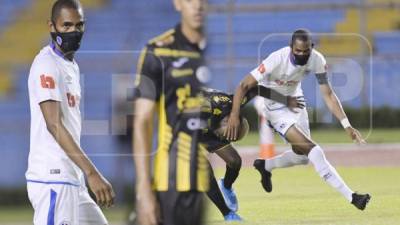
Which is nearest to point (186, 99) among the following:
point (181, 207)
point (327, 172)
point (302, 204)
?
point (181, 207)

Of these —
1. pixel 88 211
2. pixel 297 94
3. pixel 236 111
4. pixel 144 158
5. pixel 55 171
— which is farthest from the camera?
pixel 297 94

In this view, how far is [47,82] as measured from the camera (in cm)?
299

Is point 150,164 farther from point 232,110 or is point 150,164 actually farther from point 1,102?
point 232,110

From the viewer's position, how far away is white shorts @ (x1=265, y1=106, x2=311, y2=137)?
6.04m

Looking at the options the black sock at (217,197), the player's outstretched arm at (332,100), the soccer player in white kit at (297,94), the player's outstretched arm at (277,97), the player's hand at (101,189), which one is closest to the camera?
the player's hand at (101,189)

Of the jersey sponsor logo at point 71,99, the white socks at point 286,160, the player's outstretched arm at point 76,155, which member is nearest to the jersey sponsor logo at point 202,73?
the player's outstretched arm at point 76,155

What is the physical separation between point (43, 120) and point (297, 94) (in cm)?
332

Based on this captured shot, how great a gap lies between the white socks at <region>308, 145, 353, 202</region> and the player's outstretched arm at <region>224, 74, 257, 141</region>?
1.70 ft

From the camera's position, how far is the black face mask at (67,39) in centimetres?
309

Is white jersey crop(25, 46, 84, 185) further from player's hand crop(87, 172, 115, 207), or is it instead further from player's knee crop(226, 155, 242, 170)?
player's knee crop(226, 155, 242, 170)

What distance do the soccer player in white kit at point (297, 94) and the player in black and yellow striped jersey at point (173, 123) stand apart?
2.91m

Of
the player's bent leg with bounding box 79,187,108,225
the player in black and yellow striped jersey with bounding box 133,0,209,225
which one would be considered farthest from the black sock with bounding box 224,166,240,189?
the player in black and yellow striped jersey with bounding box 133,0,209,225

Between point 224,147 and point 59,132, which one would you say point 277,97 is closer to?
point 224,147

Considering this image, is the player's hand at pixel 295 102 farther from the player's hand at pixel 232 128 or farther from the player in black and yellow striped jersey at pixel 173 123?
the player in black and yellow striped jersey at pixel 173 123
